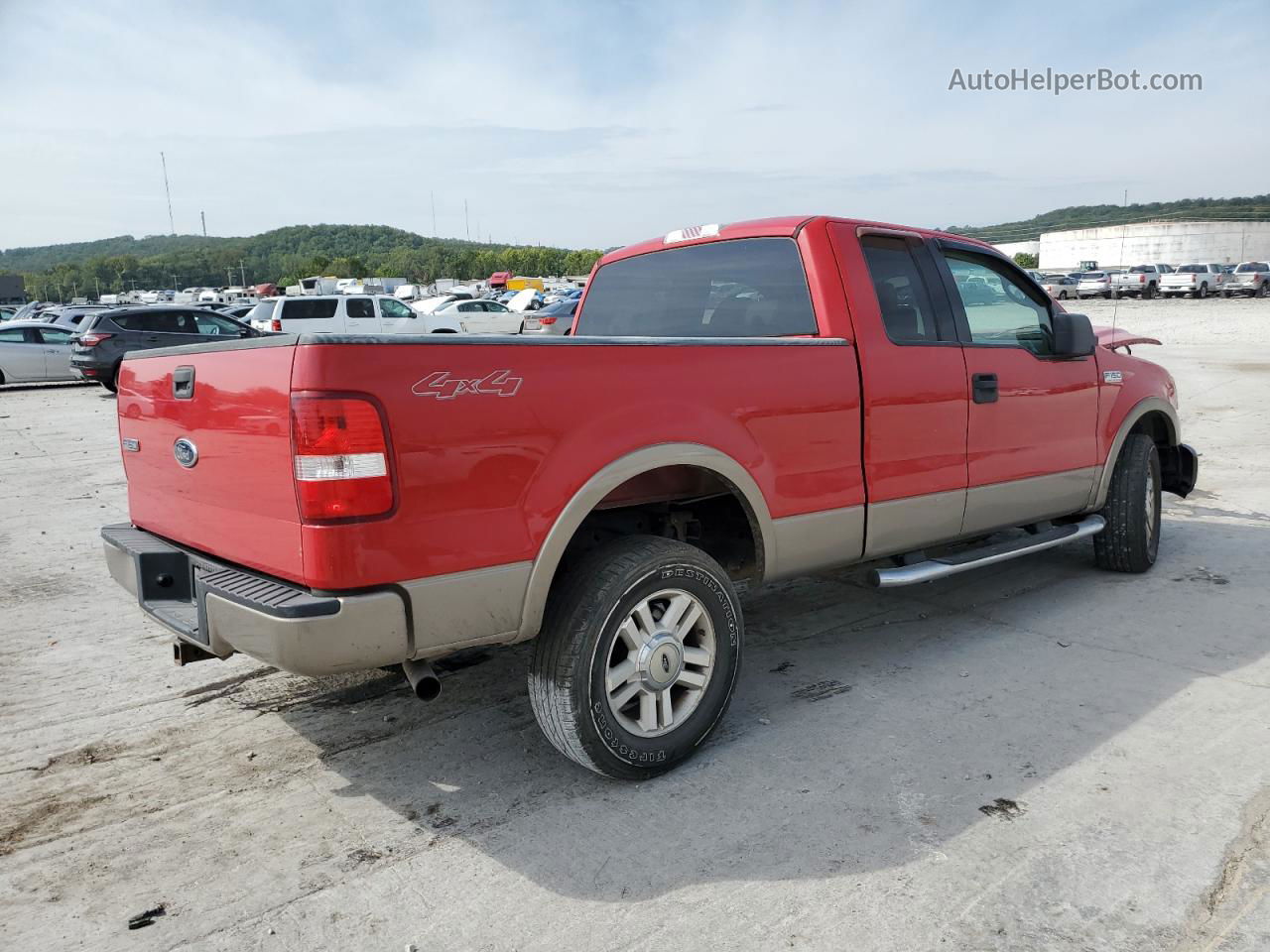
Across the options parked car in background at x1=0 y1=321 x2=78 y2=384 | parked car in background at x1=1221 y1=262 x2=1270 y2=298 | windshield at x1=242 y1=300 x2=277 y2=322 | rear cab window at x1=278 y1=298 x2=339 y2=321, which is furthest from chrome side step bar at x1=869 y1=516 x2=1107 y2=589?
parked car in background at x1=1221 y1=262 x2=1270 y2=298

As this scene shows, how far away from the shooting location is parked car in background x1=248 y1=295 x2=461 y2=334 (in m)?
23.3

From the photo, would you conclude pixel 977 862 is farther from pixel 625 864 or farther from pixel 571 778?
pixel 571 778

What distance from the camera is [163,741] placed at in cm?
363

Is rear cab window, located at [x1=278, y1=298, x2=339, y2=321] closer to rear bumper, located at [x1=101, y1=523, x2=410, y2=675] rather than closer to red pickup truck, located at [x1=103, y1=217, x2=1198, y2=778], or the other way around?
red pickup truck, located at [x1=103, y1=217, x2=1198, y2=778]

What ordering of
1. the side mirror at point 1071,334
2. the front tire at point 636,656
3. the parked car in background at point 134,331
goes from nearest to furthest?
1. the front tire at point 636,656
2. the side mirror at point 1071,334
3. the parked car in background at point 134,331

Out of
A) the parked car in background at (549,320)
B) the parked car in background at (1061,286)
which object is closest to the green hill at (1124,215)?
the parked car in background at (1061,286)

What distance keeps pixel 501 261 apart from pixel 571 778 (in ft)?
628

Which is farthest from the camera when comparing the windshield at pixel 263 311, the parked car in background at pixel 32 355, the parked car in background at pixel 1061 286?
the parked car in background at pixel 1061 286

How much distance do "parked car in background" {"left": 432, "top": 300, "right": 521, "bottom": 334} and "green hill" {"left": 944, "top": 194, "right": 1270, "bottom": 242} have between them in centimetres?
6129

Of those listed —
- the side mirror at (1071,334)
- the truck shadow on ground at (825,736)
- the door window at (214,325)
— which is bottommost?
the truck shadow on ground at (825,736)

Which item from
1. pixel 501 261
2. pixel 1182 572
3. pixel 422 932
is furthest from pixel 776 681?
pixel 501 261

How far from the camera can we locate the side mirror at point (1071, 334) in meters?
4.80

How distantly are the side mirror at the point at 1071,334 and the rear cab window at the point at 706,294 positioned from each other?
162cm

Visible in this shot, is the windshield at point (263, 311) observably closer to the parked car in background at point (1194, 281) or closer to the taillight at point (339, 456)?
the taillight at point (339, 456)
